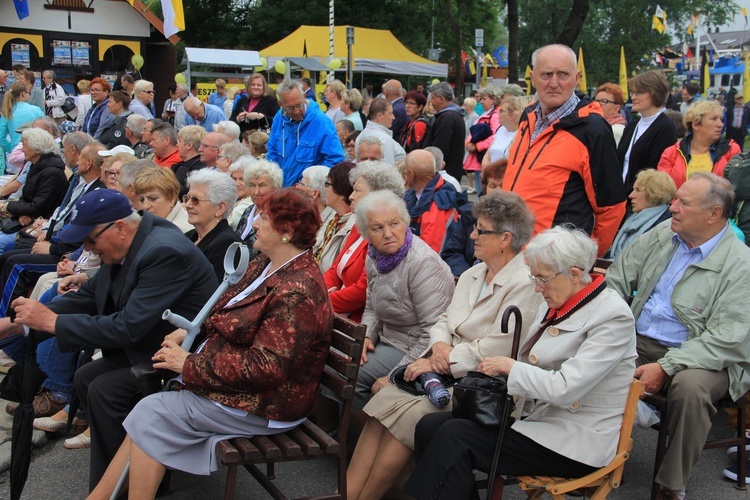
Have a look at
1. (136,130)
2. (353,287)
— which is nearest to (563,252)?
(353,287)

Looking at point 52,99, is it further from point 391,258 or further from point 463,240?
point 391,258

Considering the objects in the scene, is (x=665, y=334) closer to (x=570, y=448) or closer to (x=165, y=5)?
(x=570, y=448)

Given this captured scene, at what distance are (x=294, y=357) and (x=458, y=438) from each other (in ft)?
2.45

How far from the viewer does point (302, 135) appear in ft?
24.3

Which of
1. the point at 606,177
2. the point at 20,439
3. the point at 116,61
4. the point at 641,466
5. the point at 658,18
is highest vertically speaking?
the point at 658,18

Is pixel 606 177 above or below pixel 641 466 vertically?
above

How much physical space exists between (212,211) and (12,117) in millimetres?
7410

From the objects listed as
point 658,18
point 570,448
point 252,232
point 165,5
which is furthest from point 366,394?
point 658,18

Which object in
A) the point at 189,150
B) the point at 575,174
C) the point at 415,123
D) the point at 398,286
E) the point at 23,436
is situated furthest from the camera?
the point at 415,123

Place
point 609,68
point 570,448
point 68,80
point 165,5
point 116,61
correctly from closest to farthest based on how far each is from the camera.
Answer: point 570,448
point 165,5
point 68,80
point 116,61
point 609,68

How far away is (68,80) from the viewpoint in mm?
21594

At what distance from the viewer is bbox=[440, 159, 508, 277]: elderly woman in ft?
17.2

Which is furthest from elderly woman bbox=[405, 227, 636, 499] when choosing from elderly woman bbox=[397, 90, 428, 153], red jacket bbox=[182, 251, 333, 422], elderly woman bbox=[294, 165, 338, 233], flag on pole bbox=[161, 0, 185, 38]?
flag on pole bbox=[161, 0, 185, 38]

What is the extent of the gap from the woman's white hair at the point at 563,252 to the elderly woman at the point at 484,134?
688 centimetres
